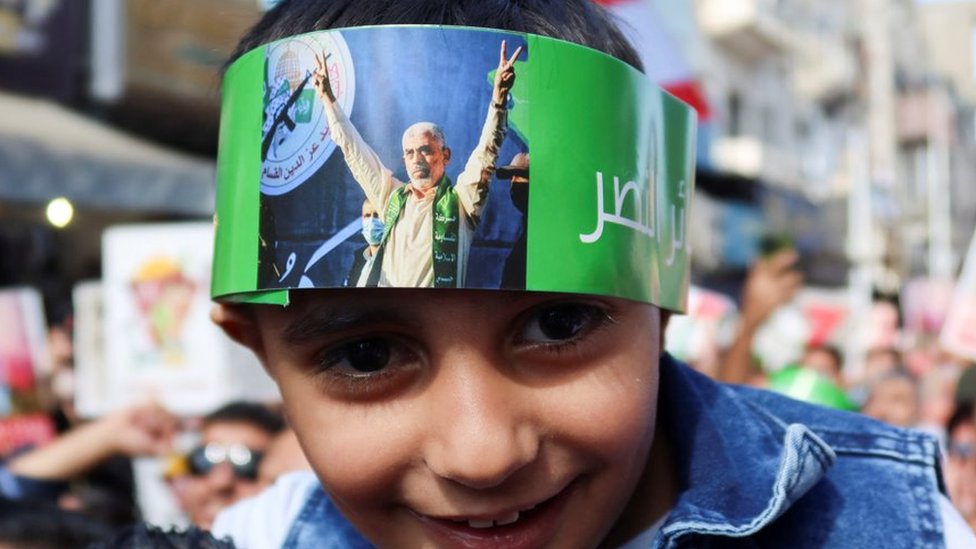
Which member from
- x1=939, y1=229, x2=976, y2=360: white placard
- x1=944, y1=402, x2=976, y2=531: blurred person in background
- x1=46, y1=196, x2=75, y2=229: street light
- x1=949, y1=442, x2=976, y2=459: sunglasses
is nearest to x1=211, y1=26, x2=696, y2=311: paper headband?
x1=944, y1=402, x2=976, y2=531: blurred person in background

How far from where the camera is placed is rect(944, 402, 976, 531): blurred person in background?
4090mm

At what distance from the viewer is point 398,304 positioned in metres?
1.23

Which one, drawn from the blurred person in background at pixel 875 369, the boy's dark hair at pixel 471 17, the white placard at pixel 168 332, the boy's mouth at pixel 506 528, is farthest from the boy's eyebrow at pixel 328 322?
the blurred person in background at pixel 875 369

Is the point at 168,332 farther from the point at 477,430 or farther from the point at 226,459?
A: the point at 477,430

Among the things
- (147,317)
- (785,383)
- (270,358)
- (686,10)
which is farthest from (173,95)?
(686,10)

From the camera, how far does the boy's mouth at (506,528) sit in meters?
1.26

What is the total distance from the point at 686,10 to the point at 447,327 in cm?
2014

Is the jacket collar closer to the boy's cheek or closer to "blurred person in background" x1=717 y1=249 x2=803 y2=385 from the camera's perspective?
the boy's cheek

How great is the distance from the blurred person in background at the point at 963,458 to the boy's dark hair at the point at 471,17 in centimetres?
298

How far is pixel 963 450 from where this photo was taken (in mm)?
4586

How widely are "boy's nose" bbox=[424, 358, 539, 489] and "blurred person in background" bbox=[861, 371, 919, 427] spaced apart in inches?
174

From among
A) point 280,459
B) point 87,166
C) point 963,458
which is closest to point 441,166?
point 280,459

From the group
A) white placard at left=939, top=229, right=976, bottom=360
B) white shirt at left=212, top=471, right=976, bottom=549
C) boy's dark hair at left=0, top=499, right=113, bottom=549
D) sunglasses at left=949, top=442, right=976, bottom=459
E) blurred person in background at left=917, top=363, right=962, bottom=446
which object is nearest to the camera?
white shirt at left=212, top=471, right=976, bottom=549

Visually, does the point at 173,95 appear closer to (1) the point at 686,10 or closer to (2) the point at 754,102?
(1) the point at 686,10
